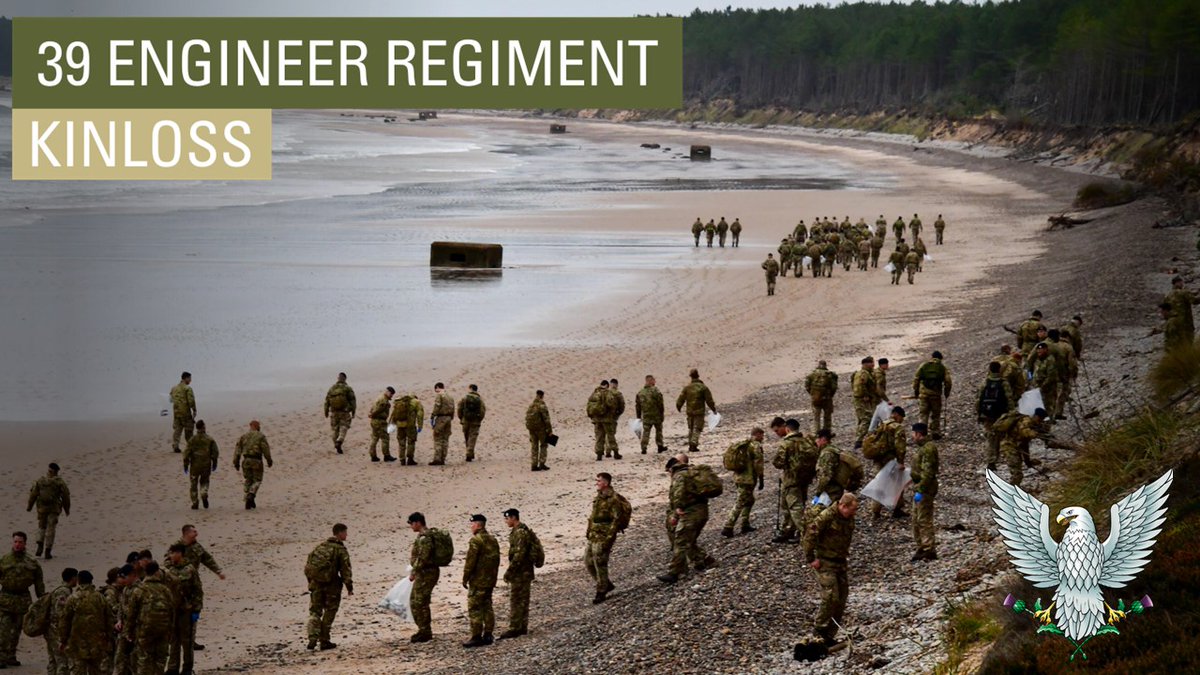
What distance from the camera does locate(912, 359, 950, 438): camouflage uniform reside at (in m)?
18.4

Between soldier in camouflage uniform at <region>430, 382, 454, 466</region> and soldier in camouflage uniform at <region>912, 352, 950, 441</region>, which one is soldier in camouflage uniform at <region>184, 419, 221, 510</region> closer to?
soldier in camouflage uniform at <region>430, 382, 454, 466</region>

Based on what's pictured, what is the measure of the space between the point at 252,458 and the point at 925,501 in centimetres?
904

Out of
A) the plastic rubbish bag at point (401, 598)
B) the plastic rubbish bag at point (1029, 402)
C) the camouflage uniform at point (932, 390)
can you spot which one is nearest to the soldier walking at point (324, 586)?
the plastic rubbish bag at point (401, 598)

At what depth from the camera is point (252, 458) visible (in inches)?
725

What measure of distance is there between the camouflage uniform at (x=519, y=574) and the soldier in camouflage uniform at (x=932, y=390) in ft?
22.2

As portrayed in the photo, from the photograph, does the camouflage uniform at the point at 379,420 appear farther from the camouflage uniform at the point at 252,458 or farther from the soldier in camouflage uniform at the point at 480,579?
the soldier in camouflage uniform at the point at 480,579

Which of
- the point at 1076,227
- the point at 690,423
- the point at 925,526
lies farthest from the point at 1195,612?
the point at 1076,227

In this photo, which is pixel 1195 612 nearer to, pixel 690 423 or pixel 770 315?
pixel 690 423

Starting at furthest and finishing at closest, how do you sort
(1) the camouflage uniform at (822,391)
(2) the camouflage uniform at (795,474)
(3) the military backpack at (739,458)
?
(1) the camouflage uniform at (822,391) < (3) the military backpack at (739,458) < (2) the camouflage uniform at (795,474)

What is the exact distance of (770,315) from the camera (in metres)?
33.4

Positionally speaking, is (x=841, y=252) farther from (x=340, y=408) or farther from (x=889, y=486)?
(x=889, y=486)

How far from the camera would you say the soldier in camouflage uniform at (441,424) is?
20688 mm

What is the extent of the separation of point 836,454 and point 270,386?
46.9 feet

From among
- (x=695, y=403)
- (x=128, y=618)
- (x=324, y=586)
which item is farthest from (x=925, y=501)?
(x=695, y=403)
